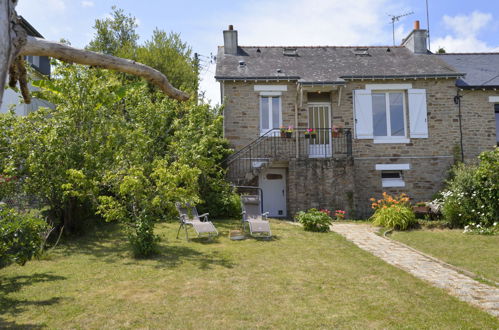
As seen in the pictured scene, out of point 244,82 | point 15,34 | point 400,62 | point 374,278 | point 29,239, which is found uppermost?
point 400,62

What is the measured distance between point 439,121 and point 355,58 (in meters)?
4.24

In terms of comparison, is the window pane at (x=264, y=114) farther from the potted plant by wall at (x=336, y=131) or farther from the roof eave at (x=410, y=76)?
the roof eave at (x=410, y=76)

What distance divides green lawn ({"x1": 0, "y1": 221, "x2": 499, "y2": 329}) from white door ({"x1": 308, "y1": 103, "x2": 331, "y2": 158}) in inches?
274

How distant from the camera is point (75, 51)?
228 centimetres

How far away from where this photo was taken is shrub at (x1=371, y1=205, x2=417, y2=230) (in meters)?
11.0

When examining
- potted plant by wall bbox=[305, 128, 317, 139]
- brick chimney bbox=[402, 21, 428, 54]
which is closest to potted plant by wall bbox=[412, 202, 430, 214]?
potted plant by wall bbox=[305, 128, 317, 139]

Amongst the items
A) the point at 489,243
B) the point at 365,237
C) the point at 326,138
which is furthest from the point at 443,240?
Answer: the point at 326,138

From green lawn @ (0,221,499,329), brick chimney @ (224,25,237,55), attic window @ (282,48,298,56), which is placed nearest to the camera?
green lawn @ (0,221,499,329)

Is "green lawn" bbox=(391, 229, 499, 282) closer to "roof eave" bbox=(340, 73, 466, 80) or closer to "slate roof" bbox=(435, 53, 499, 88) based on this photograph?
"roof eave" bbox=(340, 73, 466, 80)

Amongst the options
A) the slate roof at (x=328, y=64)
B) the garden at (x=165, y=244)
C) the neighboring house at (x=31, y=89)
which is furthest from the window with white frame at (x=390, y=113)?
the neighboring house at (x=31, y=89)

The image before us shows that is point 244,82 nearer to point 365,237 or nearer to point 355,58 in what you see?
point 355,58

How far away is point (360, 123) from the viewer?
578 inches

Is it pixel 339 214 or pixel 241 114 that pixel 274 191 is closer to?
pixel 339 214

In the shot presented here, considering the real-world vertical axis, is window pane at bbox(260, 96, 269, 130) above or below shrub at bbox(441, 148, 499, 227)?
above
